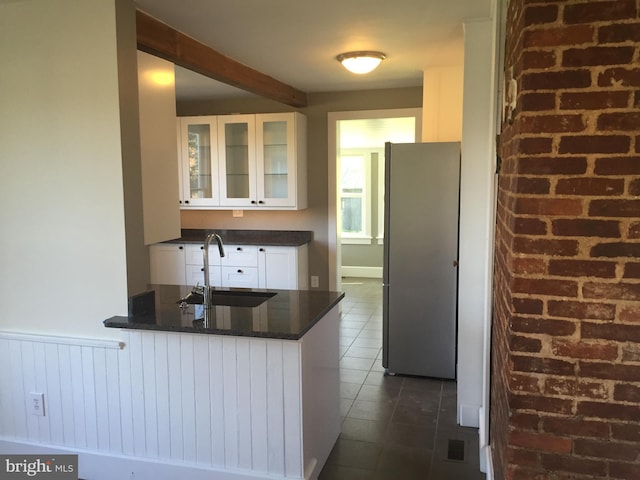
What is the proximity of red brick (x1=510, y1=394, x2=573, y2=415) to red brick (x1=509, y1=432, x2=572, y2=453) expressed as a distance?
0.09 metres

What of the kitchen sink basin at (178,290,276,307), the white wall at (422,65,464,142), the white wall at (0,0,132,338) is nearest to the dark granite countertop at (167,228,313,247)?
the white wall at (422,65,464,142)

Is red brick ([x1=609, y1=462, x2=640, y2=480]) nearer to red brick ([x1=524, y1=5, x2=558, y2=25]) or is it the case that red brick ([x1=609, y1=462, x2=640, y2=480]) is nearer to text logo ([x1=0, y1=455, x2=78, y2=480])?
red brick ([x1=524, y1=5, x2=558, y2=25])


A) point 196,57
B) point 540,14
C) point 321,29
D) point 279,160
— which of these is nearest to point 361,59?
point 321,29

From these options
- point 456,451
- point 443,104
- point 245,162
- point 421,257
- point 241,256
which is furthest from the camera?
point 245,162

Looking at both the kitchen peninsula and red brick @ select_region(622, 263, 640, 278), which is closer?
red brick @ select_region(622, 263, 640, 278)

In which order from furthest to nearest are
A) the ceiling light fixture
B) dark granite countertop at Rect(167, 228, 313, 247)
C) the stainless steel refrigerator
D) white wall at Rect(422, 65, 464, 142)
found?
1. dark granite countertop at Rect(167, 228, 313, 247)
2. white wall at Rect(422, 65, 464, 142)
3. the stainless steel refrigerator
4. the ceiling light fixture

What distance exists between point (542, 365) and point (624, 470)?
1.37 ft

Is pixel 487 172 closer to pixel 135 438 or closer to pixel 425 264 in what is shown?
pixel 425 264

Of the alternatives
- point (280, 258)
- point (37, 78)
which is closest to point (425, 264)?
point (280, 258)

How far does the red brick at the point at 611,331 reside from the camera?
1611 mm

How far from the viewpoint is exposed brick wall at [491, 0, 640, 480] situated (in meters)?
1.55

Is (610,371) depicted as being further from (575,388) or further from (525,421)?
(525,421)

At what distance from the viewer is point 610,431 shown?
165 cm

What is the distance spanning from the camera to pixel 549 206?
5.30 ft
